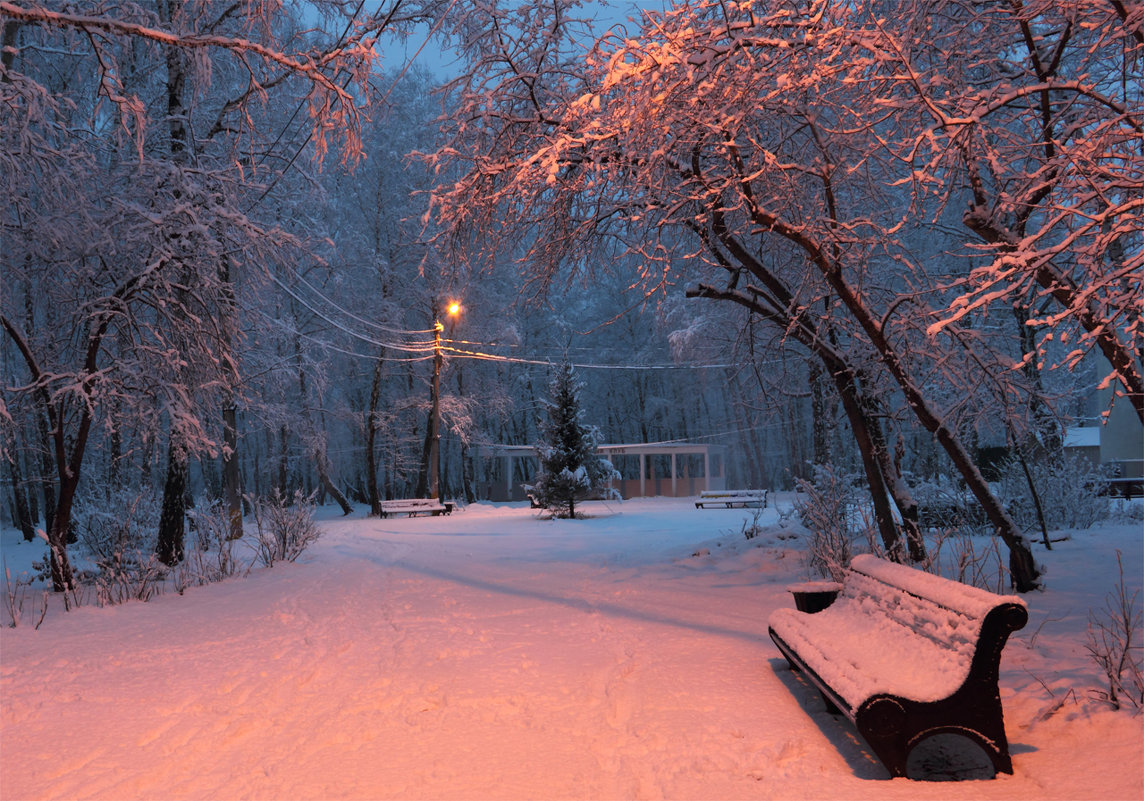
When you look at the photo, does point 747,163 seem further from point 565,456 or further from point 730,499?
point 730,499

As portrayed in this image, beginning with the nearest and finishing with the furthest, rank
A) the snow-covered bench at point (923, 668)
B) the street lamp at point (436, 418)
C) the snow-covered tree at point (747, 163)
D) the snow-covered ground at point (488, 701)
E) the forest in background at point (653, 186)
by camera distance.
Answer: the snow-covered bench at point (923, 668) → the snow-covered ground at point (488, 701) → the forest in background at point (653, 186) → the snow-covered tree at point (747, 163) → the street lamp at point (436, 418)

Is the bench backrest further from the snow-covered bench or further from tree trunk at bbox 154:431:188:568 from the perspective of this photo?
tree trunk at bbox 154:431:188:568

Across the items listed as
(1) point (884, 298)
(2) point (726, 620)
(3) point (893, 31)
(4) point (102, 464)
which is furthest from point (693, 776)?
(4) point (102, 464)

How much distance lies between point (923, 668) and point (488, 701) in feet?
8.90

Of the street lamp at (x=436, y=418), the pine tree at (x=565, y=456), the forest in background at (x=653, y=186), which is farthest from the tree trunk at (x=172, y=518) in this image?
the street lamp at (x=436, y=418)

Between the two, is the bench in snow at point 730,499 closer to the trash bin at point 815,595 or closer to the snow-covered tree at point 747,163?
the snow-covered tree at point 747,163

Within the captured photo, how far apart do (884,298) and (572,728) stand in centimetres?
768

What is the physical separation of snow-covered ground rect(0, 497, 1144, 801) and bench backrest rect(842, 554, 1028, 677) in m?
0.63

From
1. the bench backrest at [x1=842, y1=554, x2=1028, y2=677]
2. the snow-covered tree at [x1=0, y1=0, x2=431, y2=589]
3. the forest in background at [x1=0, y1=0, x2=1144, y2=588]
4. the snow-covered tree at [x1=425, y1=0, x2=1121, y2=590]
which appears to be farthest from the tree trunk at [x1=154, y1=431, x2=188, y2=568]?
the bench backrest at [x1=842, y1=554, x2=1028, y2=677]

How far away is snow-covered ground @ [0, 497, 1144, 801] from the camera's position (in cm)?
383

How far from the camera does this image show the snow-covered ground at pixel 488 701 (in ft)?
12.6

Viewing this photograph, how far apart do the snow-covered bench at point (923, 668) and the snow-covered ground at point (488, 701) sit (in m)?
0.24

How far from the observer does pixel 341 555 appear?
14.5 m

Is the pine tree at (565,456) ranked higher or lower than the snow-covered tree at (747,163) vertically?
lower
